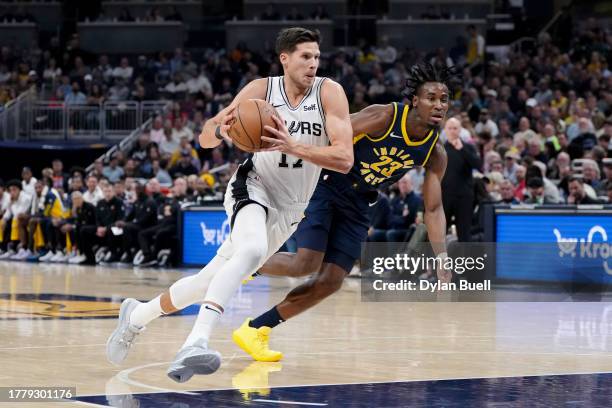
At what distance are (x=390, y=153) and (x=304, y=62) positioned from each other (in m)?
1.61

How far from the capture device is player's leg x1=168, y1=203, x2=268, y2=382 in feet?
19.3

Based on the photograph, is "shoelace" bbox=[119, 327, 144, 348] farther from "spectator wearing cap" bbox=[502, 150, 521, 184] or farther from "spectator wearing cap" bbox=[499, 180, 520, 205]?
"spectator wearing cap" bbox=[502, 150, 521, 184]

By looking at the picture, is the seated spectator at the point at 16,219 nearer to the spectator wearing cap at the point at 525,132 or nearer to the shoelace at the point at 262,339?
the spectator wearing cap at the point at 525,132

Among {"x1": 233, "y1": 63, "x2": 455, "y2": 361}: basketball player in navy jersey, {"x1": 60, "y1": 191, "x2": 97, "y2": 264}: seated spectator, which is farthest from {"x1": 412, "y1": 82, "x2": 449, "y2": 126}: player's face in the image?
{"x1": 60, "y1": 191, "x2": 97, "y2": 264}: seated spectator

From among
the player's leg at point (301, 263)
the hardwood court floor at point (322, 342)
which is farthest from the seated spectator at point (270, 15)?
the player's leg at point (301, 263)

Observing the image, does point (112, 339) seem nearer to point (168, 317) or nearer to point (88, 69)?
point (168, 317)

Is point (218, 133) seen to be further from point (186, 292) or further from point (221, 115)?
point (186, 292)

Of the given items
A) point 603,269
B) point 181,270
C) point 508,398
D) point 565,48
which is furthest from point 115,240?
point 508,398

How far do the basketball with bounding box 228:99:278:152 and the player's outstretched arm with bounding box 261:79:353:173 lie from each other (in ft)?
0.23

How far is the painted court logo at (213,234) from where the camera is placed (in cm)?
1788

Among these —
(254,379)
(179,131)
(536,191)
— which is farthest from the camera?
(179,131)

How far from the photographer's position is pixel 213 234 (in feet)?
59.8

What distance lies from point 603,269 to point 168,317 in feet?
19.0

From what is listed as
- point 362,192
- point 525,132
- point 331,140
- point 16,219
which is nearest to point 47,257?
point 16,219
